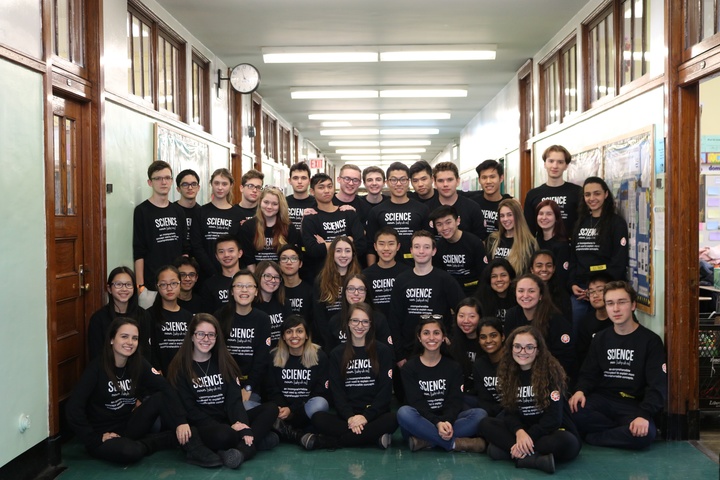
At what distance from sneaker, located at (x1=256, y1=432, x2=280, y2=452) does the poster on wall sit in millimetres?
3116

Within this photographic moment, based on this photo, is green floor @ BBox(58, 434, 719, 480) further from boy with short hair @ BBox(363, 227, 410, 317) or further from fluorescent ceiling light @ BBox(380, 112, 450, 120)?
fluorescent ceiling light @ BBox(380, 112, 450, 120)

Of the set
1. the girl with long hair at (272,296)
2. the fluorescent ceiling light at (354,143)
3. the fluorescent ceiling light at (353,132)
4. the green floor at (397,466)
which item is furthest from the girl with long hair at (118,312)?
the fluorescent ceiling light at (354,143)

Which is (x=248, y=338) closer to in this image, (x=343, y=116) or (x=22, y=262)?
(x=22, y=262)

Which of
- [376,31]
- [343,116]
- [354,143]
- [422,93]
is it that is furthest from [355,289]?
[354,143]

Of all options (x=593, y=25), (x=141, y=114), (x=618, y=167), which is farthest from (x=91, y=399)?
(x=593, y=25)

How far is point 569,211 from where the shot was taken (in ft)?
19.0

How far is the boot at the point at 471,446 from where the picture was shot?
4.56 metres

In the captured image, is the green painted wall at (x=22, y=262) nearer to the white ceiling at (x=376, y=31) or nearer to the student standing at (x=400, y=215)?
the student standing at (x=400, y=215)

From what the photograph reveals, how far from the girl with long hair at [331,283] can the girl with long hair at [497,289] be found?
3.31ft

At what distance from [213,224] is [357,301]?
166 centimetres

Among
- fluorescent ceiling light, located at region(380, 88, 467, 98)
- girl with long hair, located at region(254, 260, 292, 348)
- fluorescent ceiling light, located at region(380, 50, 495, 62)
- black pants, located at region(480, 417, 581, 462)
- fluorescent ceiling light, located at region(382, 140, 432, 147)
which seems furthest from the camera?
fluorescent ceiling light, located at region(382, 140, 432, 147)

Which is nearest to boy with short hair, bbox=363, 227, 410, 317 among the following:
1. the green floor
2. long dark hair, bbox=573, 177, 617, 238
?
the green floor

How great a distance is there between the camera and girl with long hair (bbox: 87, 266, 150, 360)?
4.84 metres

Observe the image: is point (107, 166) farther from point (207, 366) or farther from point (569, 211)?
point (569, 211)
